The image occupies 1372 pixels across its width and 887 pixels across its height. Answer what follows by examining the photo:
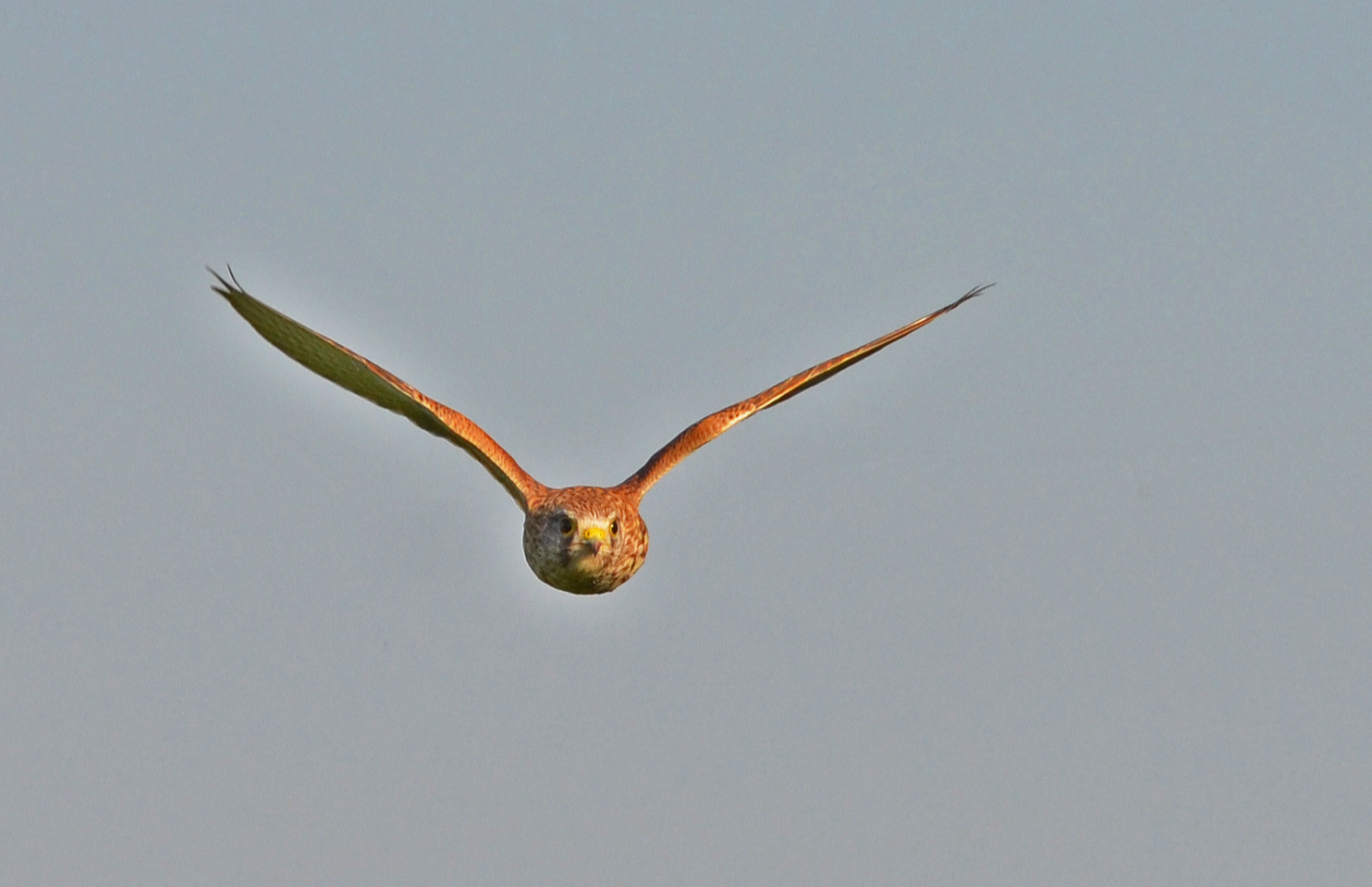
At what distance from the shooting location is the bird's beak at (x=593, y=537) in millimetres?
28562

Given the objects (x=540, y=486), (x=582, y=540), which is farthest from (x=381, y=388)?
(x=582, y=540)

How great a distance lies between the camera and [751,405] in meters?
32.0

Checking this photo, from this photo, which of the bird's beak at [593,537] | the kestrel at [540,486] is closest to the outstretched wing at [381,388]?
the kestrel at [540,486]

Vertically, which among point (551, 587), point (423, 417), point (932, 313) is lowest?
point (551, 587)

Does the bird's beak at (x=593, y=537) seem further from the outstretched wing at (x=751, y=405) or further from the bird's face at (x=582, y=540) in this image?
the outstretched wing at (x=751, y=405)

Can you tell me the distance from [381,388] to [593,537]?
3.48 meters

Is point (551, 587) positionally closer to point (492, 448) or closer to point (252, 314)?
point (492, 448)

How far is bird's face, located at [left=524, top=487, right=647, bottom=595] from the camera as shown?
94.0 feet

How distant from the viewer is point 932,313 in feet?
106

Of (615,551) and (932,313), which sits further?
(932,313)

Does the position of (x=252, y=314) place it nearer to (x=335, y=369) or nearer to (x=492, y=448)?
(x=335, y=369)

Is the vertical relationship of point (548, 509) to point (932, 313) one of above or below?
below

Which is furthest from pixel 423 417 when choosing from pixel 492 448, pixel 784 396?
pixel 784 396

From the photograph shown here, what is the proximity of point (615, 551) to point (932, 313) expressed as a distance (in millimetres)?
5997
